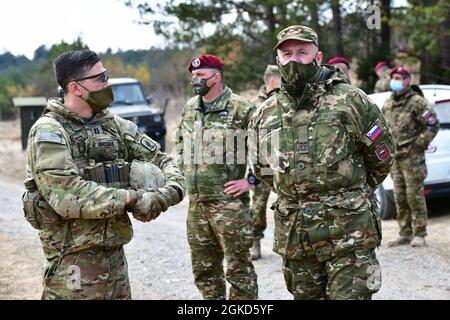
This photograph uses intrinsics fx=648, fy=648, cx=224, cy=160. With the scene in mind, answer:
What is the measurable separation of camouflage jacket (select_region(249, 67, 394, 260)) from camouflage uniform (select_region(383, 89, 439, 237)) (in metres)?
3.75

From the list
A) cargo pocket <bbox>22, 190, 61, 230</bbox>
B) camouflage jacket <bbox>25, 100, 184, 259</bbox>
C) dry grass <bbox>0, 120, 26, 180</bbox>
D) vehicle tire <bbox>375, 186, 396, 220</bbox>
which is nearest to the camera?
camouflage jacket <bbox>25, 100, 184, 259</bbox>

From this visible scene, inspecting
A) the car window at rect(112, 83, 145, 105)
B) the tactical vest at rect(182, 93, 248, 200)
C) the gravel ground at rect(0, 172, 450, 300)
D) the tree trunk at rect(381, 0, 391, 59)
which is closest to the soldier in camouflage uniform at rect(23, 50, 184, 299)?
the tactical vest at rect(182, 93, 248, 200)

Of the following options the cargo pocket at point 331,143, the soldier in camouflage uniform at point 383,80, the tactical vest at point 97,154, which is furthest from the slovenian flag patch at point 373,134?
the soldier in camouflage uniform at point 383,80

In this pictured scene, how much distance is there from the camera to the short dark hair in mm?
3527

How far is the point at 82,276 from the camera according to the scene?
136 inches

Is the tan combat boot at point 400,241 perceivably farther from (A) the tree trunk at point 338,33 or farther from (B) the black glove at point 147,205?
(A) the tree trunk at point 338,33

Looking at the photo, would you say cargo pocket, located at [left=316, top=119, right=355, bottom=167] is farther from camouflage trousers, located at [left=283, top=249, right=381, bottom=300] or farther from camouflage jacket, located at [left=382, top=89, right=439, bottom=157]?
camouflage jacket, located at [left=382, top=89, right=439, bottom=157]

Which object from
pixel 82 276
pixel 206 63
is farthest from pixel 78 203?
pixel 206 63

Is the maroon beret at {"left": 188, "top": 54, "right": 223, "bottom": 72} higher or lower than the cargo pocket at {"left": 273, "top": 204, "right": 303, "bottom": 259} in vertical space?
higher

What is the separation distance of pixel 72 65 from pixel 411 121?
5045mm

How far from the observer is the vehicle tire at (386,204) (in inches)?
365

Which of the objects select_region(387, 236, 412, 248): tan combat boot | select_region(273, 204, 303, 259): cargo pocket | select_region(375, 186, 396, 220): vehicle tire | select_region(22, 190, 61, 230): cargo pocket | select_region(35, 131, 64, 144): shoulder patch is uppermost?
select_region(35, 131, 64, 144): shoulder patch
